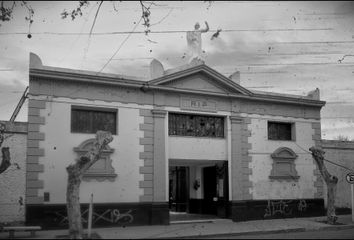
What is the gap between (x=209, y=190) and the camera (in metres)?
23.6

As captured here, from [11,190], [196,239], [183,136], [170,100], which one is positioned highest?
[170,100]

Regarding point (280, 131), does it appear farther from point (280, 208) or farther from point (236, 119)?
point (280, 208)

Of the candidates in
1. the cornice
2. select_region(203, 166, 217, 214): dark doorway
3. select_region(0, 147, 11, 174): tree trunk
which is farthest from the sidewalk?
the cornice

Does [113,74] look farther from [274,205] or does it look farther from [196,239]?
[274,205]

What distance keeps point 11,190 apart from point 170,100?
25.0ft

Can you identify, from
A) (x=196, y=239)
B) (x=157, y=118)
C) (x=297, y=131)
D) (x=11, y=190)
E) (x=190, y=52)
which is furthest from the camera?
(x=297, y=131)

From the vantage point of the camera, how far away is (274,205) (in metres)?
22.8

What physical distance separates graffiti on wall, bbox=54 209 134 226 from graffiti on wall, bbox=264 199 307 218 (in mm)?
7082

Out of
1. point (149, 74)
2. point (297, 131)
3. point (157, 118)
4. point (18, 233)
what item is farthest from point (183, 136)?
point (18, 233)

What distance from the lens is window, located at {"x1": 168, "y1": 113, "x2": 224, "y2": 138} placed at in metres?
21.1

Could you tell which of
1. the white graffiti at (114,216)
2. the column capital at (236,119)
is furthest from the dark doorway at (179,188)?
the white graffiti at (114,216)

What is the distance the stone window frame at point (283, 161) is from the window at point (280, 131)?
78cm

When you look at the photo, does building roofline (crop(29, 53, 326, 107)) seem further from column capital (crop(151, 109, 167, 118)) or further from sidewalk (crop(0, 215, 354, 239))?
sidewalk (crop(0, 215, 354, 239))

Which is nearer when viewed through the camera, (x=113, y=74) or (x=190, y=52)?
(x=113, y=74)
